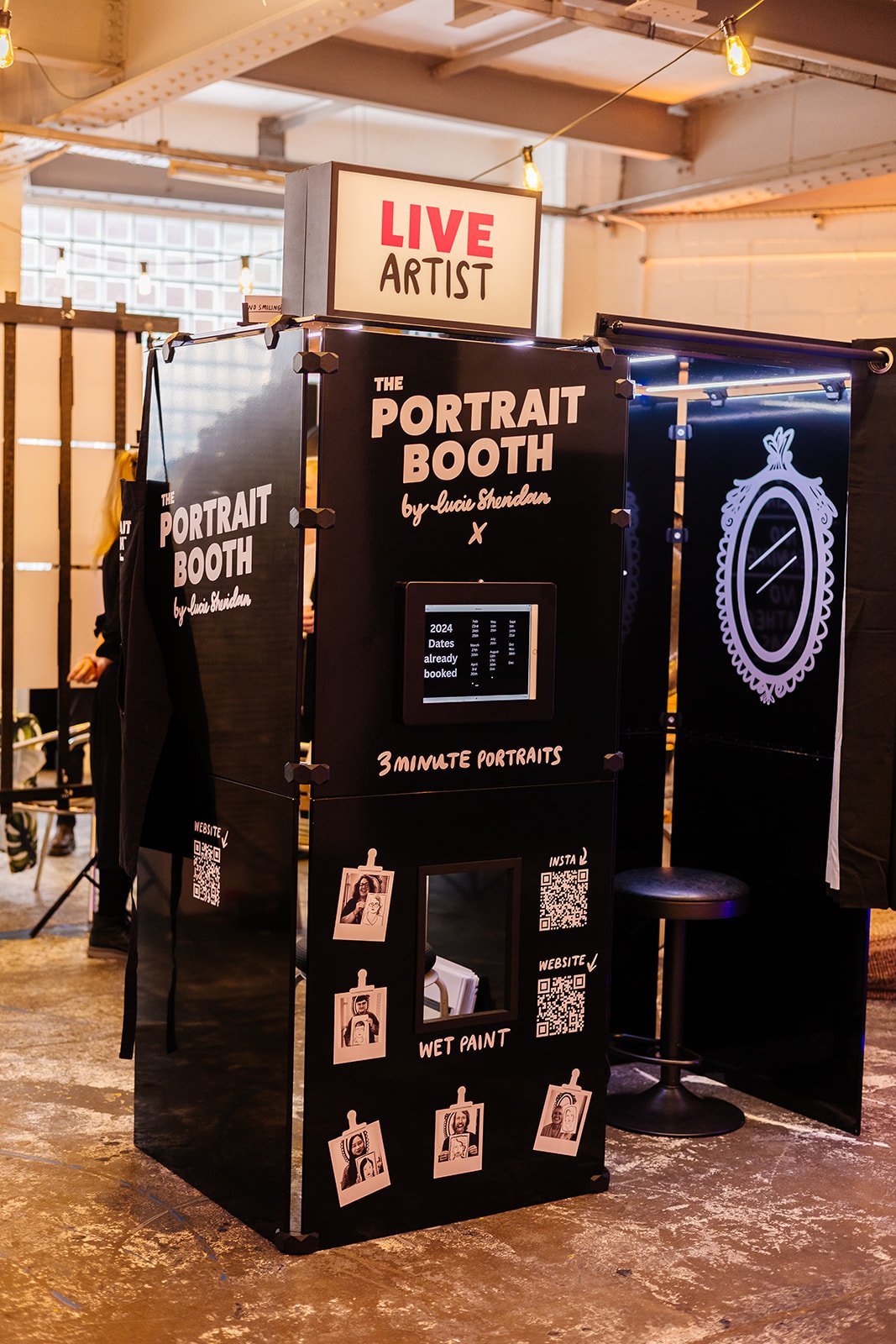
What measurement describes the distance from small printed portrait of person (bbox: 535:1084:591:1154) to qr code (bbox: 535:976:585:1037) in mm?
140

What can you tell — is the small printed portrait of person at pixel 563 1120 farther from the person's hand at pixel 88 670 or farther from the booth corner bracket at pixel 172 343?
the person's hand at pixel 88 670

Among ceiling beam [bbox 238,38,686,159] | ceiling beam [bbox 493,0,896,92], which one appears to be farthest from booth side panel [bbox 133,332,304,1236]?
ceiling beam [bbox 238,38,686,159]

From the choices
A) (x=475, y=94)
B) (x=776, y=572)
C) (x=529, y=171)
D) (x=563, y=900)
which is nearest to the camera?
(x=563, y=900)

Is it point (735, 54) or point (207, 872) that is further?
point (735, 54)

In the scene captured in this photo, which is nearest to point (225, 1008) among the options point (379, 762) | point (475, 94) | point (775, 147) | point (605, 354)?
point (379, 762)

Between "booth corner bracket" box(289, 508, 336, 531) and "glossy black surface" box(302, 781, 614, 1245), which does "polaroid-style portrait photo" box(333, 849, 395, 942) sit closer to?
"glossy black surface" box(302, 781, 614, 1245)

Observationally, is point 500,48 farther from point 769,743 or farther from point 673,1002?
point 673,1002

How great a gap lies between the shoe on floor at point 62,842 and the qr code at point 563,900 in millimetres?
4444

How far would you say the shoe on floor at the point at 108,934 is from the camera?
18.7 feet

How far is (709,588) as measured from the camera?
15.2ft

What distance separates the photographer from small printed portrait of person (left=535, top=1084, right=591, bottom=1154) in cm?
358

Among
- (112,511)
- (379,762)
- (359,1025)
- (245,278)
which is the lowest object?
(359,1025)

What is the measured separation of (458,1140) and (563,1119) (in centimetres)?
30

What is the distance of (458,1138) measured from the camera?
3.44 metres
